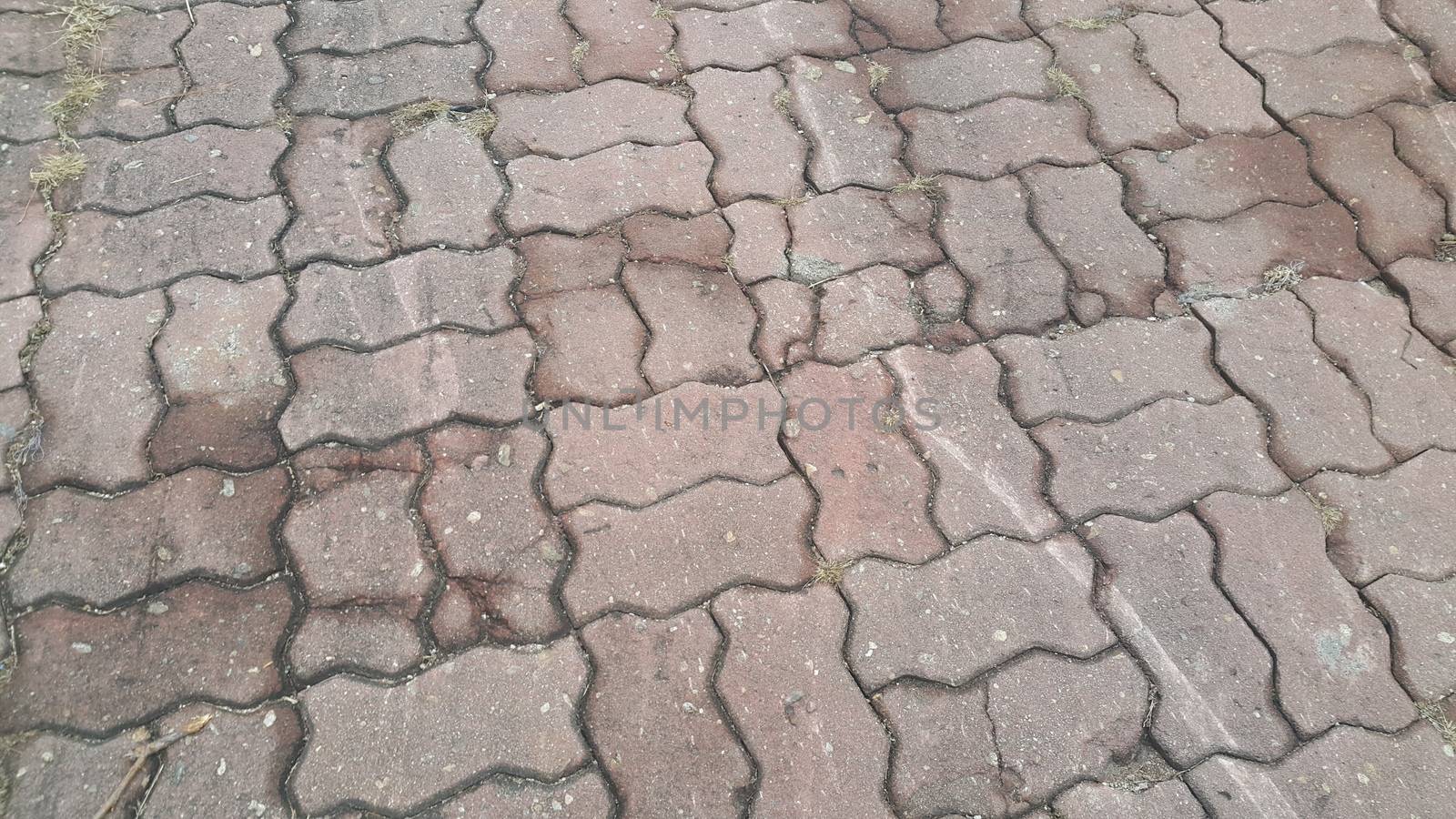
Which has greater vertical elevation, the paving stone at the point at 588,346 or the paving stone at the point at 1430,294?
the paving stone at the point at 1430,294

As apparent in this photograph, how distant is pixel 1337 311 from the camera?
2.71 m

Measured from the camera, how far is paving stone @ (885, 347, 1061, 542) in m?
2.32

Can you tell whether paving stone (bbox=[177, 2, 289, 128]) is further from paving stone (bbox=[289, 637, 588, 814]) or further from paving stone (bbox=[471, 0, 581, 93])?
paving stone (bbox=[289, 637, 588, 814])

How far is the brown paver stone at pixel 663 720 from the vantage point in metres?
1.94

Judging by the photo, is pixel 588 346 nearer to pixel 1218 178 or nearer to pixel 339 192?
pixel 339 192

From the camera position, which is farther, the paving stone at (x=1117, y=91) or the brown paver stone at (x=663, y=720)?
the paving stone at (x=1117, y=91)

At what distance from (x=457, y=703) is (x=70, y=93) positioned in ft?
6.80

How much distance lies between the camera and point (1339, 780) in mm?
2016

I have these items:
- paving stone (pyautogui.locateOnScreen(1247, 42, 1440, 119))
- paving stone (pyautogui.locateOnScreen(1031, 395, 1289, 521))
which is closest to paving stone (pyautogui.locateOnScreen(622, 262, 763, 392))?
paving stone (pyautogui.locateOnScreen(1031, 395, 1289, 521))

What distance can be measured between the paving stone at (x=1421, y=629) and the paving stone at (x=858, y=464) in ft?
3.15

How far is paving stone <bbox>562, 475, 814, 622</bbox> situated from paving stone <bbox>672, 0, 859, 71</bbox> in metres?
1.46

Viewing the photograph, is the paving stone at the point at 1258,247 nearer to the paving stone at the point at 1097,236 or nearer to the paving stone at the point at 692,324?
the paving stone at the point at 1097,236

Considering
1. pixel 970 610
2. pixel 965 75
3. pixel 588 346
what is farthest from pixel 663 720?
pixel 965 75

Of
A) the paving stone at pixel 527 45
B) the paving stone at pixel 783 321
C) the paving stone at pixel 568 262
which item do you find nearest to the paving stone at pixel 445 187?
the paving stone at pixel 568 262
